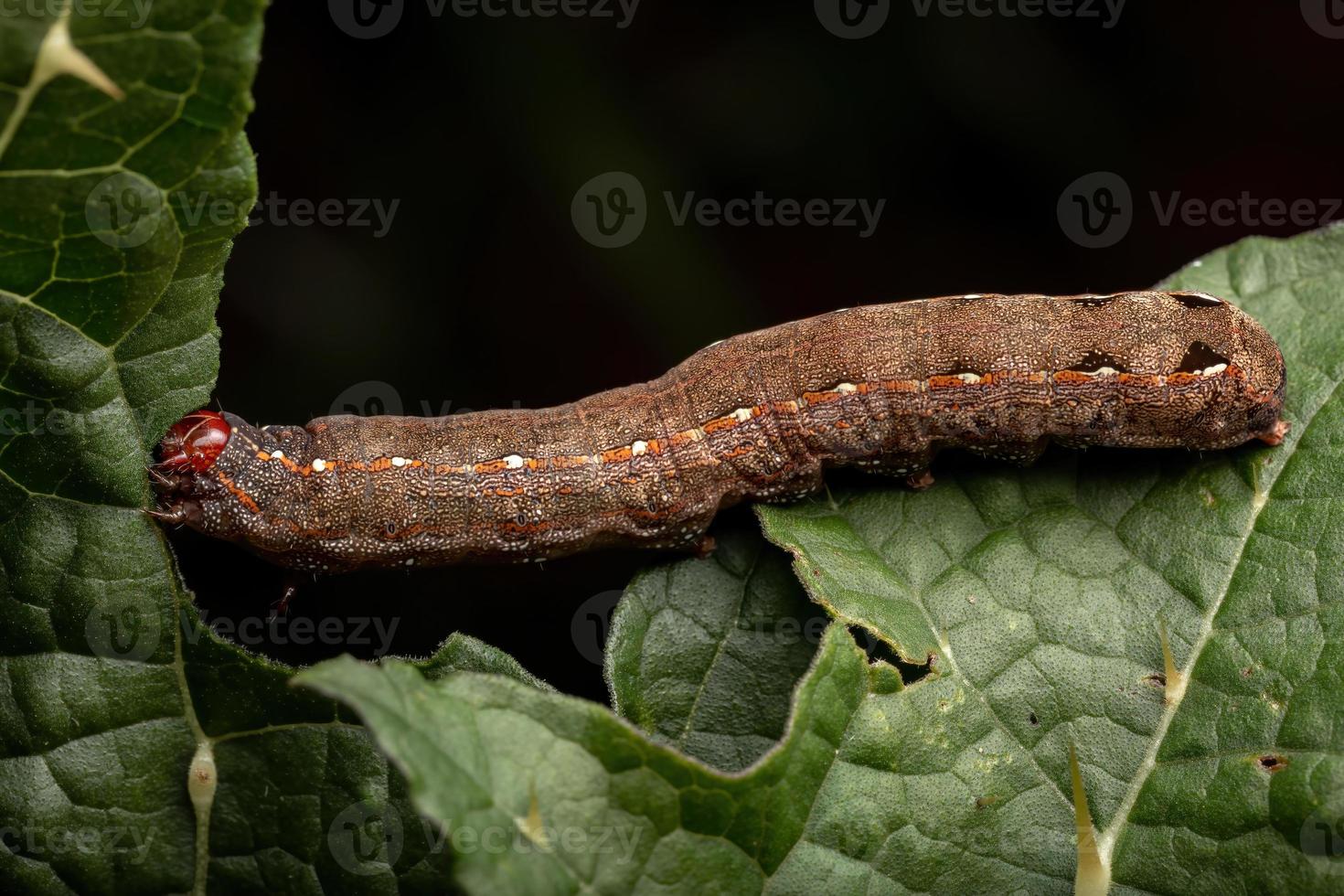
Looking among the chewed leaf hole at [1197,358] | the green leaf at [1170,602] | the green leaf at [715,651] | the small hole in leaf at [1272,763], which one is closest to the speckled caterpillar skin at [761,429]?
the chewed leaf hole at [1197,358]

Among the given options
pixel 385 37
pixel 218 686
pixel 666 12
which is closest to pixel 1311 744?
pixel 218 686

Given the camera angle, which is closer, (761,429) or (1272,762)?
(1272,762)

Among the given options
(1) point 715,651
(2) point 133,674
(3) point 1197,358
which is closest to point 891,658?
(1) point 715,651

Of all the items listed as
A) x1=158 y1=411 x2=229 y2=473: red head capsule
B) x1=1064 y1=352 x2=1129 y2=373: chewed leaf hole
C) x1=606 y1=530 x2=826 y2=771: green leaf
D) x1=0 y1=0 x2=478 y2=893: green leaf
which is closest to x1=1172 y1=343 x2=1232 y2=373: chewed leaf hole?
x1=1064 y1=352 x2=1129 y2=373: chewed leaf hole

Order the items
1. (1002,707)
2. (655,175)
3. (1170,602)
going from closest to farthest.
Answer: (1002,707)
(1170,602)
(655,175)

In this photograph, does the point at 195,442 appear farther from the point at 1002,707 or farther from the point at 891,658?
the point at 1002,707

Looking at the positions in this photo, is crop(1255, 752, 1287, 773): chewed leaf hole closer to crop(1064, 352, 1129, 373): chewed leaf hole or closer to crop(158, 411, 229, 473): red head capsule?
crop(1064, 352, 1129, 373): chewed leaf hole
